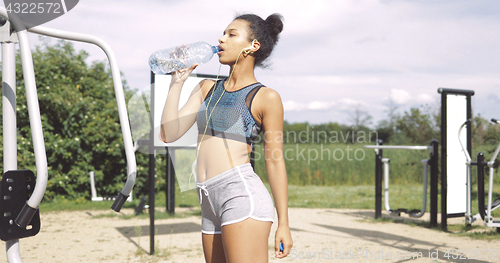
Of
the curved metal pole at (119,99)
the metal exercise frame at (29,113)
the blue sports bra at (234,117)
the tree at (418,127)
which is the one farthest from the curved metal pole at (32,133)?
the tree at (418,127)

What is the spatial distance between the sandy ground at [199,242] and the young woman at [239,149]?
2.73 meters

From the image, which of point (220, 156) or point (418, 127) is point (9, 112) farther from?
point (418, 127)

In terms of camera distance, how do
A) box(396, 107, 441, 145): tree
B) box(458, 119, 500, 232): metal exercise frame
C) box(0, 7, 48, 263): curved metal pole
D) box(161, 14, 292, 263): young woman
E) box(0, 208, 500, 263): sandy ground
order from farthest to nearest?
box(396, 107, 441, 145): tree, box(458, 119, 500, 232): metal exercise frame, box(0, 208, 500, 263): sandy ground, box(161, 14, 292, 263): young woman, box(0, 7, 48, 263): curved metal pole

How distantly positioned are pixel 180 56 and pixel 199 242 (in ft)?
12.1

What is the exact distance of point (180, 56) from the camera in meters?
1.72

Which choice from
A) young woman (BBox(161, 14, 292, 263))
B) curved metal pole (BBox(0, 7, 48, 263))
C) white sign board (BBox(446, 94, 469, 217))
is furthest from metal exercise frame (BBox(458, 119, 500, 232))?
curved metal pole (BBox(0, 7, 48, 263))

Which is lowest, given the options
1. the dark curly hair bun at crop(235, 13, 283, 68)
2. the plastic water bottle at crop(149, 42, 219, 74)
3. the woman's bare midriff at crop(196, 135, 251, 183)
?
the woman's bare midriff at crop(196, 135, 251, 183)

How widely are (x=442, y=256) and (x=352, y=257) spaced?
37.2 inches

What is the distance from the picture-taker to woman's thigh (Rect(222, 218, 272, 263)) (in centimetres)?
158

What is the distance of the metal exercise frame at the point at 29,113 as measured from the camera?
1.39 metres

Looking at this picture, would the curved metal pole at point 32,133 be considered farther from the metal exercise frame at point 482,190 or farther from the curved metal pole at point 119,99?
the metal exercise frame at point 482,190

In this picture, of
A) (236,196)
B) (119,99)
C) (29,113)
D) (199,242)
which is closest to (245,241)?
(236,196)

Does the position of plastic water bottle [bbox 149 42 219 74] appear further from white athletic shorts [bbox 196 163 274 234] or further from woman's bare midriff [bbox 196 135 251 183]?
white athletic shorts [bbox 196 163 274 234]

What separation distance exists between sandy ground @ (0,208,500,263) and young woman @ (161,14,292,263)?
2.73 meters
